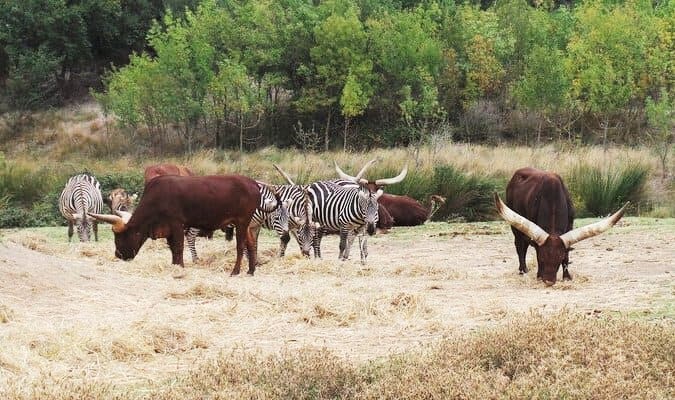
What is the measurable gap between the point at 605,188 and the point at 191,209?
1187 cm

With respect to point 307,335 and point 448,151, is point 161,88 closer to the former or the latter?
point 448,151

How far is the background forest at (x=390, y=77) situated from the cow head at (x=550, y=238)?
25.3 m

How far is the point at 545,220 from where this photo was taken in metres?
11.6

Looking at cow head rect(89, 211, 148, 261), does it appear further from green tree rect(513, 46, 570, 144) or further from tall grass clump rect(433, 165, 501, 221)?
green tree rect(513, 46, 570, 144)

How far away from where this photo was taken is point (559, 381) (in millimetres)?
6062

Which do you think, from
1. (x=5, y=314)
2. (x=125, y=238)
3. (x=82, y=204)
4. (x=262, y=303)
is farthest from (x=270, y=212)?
(x=5, y=314)

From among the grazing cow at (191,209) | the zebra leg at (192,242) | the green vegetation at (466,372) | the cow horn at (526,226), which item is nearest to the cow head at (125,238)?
the grazing cow at (191,209)

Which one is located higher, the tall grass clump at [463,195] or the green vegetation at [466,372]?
the green vegetation at [466,372]

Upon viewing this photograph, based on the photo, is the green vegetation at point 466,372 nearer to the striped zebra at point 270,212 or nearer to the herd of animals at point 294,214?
the herd of animals at point 294,214

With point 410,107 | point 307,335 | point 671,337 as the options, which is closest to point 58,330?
point 307,335

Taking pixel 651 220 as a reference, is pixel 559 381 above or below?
above

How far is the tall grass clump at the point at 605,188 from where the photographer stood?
2141 cm

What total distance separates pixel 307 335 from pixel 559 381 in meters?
2.60

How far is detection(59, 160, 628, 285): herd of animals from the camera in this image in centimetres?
1126
